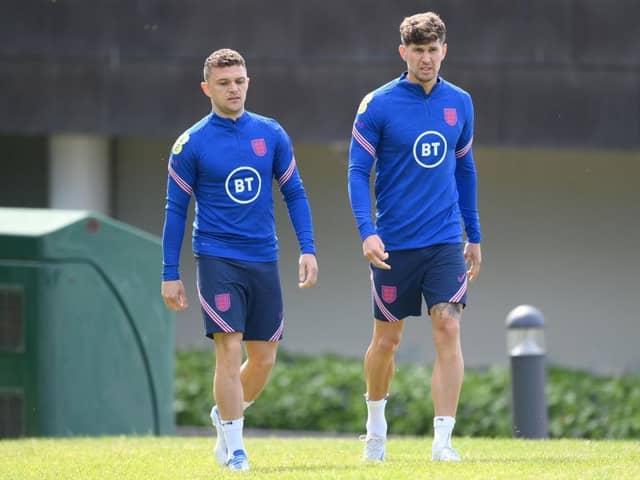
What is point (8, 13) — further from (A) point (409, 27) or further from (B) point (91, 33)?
(A) point (409, 27)

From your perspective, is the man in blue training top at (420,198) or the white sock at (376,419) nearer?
the man in blue training top at (420,198)

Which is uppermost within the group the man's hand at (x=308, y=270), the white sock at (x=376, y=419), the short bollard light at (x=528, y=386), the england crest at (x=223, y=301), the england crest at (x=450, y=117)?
the england crest at (x=450, y=117)

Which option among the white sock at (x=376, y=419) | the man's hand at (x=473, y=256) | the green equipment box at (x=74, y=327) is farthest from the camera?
the green equipment box at (x=74, y=327)

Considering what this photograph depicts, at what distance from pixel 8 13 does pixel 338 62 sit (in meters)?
3.40

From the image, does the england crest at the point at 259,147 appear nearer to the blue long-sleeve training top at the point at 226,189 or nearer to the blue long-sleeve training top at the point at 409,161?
the blue long-sleeve training top at the point at 226,189

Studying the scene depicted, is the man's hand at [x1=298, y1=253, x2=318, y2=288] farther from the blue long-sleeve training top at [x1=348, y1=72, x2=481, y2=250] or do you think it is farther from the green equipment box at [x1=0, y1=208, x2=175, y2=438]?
the green equipment box at [x1=0, y1=208, x2=175, y2=438]

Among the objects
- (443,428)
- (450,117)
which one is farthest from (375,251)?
(443,428)

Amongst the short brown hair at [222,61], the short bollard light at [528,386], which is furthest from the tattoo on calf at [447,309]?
the short bollard light at [528,386]

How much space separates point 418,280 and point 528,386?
2967 mm

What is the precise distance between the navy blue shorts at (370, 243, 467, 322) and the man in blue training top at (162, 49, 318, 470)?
44cm

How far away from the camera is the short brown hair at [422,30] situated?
A: 7.29m

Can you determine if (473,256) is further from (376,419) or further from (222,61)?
(222,61)

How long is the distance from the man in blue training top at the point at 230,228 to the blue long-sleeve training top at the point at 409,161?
41 centimetres

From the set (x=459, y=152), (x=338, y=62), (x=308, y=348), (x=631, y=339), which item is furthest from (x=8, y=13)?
(x=459, y=152)
